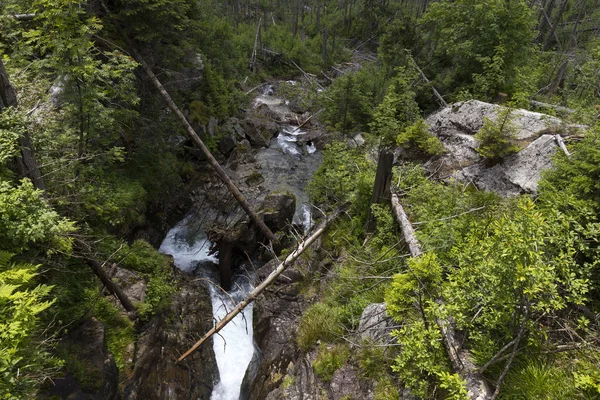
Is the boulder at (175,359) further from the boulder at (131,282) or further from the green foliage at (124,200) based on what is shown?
the green foliage at (124,200)

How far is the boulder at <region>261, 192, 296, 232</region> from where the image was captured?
42.4 ft

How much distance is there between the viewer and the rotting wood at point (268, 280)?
7.87m

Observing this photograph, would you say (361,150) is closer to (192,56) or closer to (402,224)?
(402,224)

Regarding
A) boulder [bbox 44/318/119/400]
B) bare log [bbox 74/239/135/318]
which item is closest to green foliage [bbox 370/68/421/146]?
bare log [bbox 74/239/135/318]

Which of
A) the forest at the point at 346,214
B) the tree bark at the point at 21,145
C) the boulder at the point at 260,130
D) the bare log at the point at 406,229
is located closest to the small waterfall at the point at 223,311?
the forest at the point at 346,214

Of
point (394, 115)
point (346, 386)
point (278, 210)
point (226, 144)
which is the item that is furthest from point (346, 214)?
point (226, 144)

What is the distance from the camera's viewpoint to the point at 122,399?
675 centimetres

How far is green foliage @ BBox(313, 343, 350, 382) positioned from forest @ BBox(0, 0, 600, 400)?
36 millimetres

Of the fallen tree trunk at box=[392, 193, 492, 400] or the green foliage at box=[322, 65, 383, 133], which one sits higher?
the fallen tree trunk at box=[392, 193, 492, 400]

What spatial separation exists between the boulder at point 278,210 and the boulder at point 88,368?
7.00m

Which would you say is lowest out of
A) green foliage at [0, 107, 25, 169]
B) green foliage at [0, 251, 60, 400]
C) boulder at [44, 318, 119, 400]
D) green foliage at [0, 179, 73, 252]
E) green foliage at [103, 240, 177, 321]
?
green foliage at [103, 240, 177, 321]

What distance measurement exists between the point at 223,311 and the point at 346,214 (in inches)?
217

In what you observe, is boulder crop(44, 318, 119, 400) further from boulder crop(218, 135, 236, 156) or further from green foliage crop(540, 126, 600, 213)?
boulder crop(218, 135, 236, 156)

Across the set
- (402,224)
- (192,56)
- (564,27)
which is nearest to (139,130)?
(192,56)
